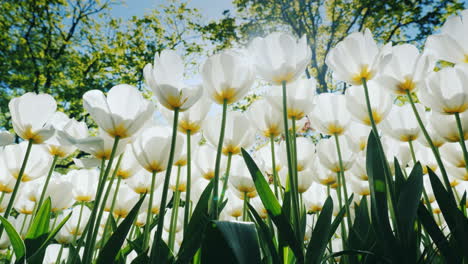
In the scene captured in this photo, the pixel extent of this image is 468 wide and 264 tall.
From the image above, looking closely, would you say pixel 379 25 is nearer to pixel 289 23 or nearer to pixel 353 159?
pixel 289 23

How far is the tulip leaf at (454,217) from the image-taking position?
70 centimetres

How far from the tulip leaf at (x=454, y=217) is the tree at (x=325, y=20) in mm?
10318

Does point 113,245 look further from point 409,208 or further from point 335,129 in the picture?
point 335,129

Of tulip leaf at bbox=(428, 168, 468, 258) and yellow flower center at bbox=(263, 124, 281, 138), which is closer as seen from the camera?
tulip leaf at bbox=(428, 168, 468, 258)

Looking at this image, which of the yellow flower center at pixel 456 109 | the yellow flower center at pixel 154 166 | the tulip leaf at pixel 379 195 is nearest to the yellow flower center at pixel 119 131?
the yellow flower center at pixel 154 166

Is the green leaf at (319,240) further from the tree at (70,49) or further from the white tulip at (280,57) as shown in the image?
the tree at (70,49)

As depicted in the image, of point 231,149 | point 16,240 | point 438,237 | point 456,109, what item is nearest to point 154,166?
point 231,149

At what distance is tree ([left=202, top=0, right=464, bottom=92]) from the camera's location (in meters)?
9.74

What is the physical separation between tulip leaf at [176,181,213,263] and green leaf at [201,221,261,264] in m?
0.12

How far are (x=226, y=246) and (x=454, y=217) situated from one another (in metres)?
0.57

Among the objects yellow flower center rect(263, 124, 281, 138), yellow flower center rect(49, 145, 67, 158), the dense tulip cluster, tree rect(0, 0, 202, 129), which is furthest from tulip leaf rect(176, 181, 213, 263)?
tree rect(0, 0, 202, 129)

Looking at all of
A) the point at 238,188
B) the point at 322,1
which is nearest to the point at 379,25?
the point at 322,1

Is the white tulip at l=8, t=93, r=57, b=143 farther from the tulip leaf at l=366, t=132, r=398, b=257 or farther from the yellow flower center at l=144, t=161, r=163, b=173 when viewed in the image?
the tulip leaf at l=366, t=132, r=398, b=257

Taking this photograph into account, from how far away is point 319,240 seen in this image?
2.31 ft
